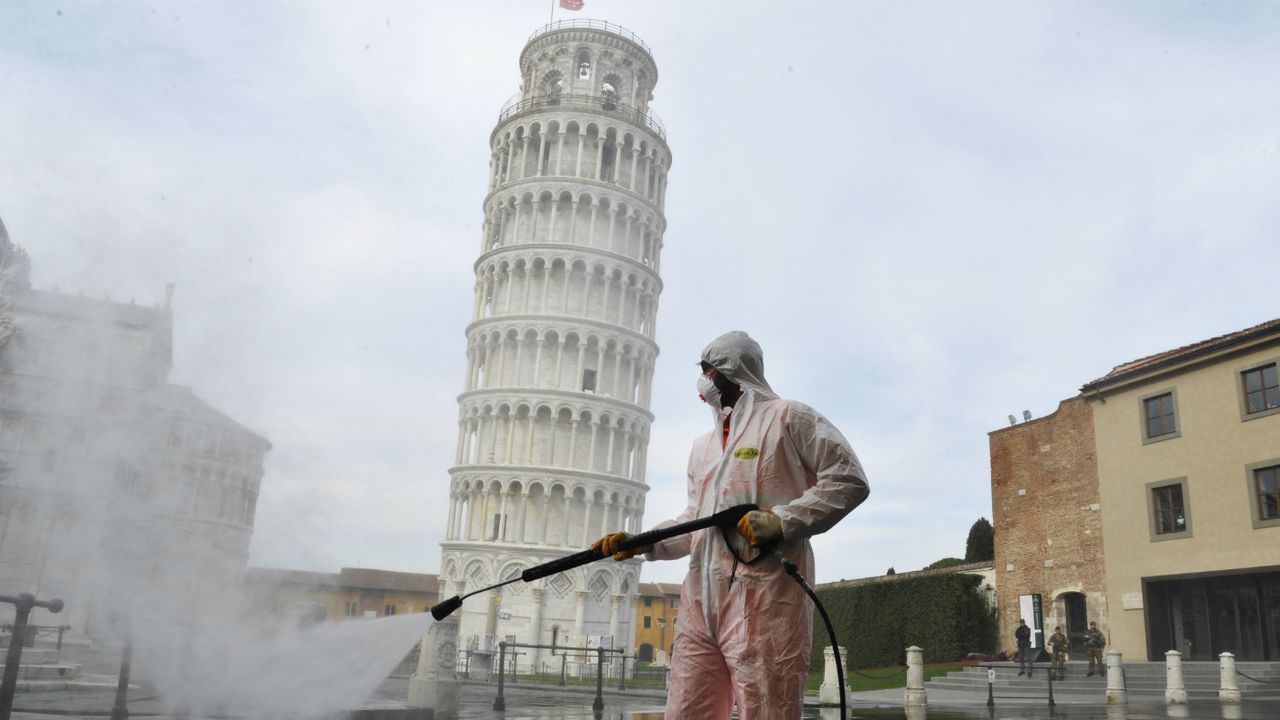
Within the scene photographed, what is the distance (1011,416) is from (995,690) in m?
13.7

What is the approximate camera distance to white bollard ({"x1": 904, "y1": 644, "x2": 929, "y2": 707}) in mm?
17938

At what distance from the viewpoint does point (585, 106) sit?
5747cm

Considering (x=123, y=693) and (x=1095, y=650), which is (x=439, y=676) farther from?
(x=1095, y=650)

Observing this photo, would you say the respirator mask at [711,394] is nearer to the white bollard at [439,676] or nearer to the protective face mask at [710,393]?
the protective face mask at [710,393]

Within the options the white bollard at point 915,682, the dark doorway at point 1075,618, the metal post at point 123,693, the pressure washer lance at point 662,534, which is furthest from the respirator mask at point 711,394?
the dark doorway at point 1075,618

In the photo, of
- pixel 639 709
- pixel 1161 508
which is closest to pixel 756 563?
pixel 639 709

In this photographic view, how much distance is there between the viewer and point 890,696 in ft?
77.3

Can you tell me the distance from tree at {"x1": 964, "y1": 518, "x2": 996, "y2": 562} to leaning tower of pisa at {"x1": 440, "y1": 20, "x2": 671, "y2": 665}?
18.6 metres

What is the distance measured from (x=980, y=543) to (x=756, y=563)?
42.8 m

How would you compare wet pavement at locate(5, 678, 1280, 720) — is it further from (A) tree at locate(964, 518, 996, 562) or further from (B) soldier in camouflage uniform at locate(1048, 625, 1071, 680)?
(A) tree at locate(964, 518, 996, 562)

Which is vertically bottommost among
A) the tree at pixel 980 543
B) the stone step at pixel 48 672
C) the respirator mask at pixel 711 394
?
the stone step at pixel 48 672

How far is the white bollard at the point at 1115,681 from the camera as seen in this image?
1988cm

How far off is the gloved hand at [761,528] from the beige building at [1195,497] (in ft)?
85.6

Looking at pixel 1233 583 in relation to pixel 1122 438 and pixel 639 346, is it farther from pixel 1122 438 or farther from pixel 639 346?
pixel 639 346
